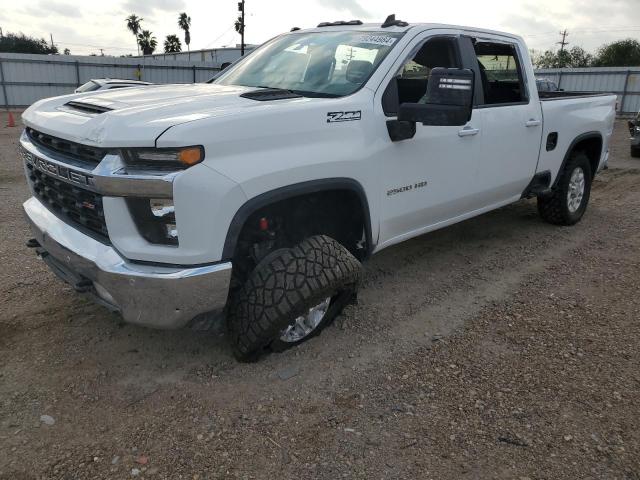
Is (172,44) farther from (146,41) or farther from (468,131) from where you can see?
(468,131)

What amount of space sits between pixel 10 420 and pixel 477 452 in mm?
2217

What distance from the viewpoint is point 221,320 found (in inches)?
112

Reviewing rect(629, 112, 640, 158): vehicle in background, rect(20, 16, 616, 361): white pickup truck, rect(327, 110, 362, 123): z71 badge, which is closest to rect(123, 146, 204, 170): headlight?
rect(20, 16, 616, 361): white pickup truck

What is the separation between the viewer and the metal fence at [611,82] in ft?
78.2

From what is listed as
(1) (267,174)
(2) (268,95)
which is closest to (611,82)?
(2) (268,95)

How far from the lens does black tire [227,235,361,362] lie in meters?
2.88

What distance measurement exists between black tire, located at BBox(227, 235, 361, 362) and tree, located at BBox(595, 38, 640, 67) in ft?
197

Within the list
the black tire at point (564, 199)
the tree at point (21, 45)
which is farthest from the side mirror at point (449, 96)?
the tree at point (21, 45)

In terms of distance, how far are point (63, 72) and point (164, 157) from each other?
23775 millimetres

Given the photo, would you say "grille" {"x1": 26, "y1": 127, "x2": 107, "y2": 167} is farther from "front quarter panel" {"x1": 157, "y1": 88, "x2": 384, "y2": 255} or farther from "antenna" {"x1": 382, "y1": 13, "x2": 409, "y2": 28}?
"antenna" {"x1": 382, "y1": 13, "x2": 409, "y2": 28}

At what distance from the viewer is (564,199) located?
584 cm

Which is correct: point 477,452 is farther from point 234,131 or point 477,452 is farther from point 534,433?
point 234,131

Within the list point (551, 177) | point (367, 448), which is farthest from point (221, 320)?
point (551, 177)

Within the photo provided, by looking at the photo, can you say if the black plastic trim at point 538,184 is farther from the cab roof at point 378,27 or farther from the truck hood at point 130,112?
the truck hood at point 130,112
